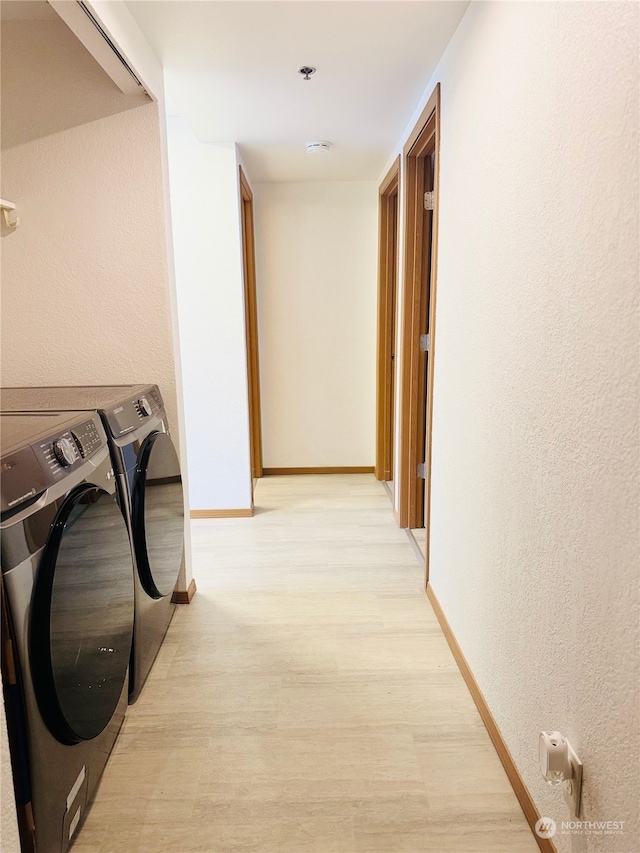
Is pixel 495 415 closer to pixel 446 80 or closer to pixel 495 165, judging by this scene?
pixel 495 165

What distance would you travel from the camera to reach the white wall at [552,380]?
0.94 metres

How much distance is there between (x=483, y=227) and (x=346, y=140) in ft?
5.82

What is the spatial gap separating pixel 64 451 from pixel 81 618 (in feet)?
1.19

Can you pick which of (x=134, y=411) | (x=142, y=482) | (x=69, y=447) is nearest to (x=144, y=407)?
(x=134, y=411)

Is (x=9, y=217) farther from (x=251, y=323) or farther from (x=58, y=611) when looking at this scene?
(x=251, y=323)

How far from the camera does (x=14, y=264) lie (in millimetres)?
2271

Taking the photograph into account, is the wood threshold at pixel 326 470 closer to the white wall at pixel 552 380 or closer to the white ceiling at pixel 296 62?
the white ceiling at pixel 296 62

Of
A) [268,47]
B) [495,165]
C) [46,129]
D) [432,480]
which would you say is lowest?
[432,480]

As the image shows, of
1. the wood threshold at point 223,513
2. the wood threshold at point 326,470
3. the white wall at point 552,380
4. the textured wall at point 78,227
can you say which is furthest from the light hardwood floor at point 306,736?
the wood threshold at point 326,470

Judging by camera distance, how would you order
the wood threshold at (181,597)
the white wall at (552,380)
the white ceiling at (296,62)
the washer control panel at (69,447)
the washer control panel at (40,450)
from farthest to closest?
the wood threshold at (181,597), the white ceiling at (296,62), the washer control panel at (69,447), the washer control panel at (40,450), the white wall at (552,380)

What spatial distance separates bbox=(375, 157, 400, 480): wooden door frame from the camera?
13.3ft

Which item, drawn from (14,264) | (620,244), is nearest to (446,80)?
(620,244)

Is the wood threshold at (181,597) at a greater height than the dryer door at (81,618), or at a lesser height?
lesser

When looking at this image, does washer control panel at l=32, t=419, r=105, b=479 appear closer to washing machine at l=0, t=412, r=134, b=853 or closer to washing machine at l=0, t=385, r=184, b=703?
washing machine at l=0, t=412, r=134, b=853
